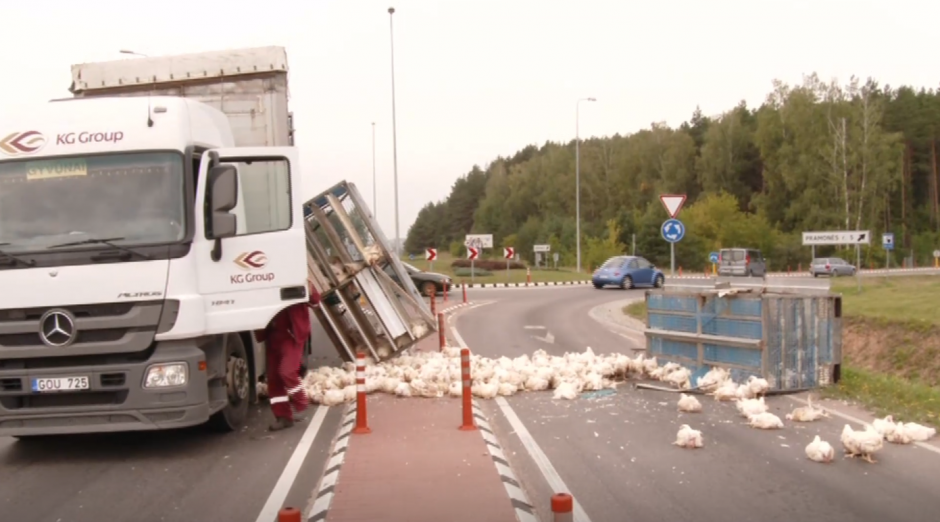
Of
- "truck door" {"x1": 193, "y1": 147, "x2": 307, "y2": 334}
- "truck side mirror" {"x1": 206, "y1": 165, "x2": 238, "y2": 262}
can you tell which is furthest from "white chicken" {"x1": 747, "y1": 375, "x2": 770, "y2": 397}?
"truck side mirror" {"x1": 206, "y1": 165, "x2": 238, "y2": 262}

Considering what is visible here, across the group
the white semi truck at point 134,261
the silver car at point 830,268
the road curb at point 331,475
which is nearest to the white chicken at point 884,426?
the road curb at point 331,475

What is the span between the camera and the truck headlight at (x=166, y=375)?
288 inches

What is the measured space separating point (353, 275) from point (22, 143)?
4.70 m

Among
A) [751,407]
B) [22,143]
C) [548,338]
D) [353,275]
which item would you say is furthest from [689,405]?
[548,338]

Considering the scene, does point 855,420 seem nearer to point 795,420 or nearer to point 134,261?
point 795,420

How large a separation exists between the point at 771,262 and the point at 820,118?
12.3m

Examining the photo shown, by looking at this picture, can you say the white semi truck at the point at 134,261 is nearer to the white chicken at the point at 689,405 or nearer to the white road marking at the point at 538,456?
the white road marking at the point at 538,456

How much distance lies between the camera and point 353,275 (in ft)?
37.6

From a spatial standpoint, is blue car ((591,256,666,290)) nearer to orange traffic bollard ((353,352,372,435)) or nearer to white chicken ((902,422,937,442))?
white chicken ((902,422,937,442))

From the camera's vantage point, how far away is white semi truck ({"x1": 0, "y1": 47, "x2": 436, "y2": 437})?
7203 mm

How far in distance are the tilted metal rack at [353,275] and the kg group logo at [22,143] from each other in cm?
421

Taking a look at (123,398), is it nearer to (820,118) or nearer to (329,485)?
(329,485)

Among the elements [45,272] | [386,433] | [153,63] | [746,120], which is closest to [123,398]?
[45,272]

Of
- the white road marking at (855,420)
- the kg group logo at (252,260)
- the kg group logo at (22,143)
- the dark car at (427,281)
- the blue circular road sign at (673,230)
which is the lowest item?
the white road marking at (855,420)
